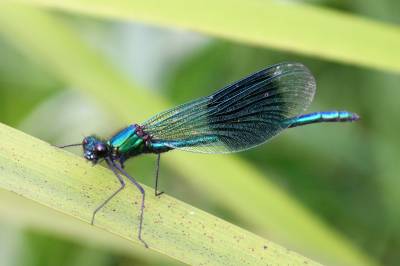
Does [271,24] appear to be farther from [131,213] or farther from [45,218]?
[45,218]

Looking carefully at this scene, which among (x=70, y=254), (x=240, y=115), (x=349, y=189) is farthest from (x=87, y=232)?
(x=349, y=189)

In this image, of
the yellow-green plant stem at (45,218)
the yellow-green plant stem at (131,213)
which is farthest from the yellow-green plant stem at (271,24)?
the yellow-green plant stem at (45,218)

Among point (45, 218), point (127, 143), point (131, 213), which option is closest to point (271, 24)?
point (127, 143)

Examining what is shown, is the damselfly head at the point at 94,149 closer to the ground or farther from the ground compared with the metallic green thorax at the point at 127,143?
closer to the ground

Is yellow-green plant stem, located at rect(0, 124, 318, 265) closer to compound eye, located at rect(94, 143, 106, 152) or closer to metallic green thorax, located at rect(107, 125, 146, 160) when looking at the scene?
compound eye, located at rect(94, 143, 106, 152)

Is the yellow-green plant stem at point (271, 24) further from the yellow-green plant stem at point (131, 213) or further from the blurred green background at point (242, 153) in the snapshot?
the blurred green background at point (242, 153)

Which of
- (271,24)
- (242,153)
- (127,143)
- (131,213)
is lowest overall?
(131,213)

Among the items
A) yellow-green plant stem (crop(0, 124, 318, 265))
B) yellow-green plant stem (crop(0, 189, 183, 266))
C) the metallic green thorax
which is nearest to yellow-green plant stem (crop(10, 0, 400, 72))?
the metallic green thorax
